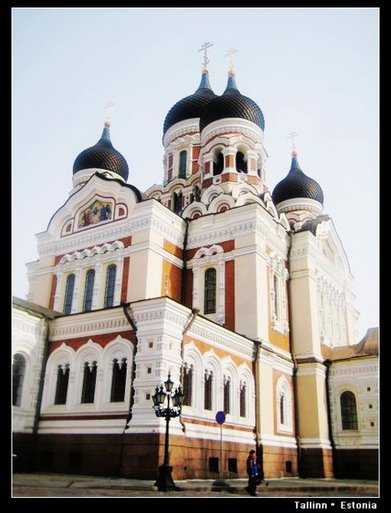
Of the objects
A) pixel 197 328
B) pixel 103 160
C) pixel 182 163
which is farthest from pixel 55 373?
pixel 182 163

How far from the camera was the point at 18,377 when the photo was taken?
659 inches

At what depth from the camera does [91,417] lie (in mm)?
15602

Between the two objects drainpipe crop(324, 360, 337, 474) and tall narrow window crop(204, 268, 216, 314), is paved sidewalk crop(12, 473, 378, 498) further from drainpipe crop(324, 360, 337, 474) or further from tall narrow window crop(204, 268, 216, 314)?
tall narrow window crop(204, 268, 216, 314)

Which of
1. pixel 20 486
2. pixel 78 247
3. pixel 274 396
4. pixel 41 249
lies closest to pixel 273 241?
pixel 274 396

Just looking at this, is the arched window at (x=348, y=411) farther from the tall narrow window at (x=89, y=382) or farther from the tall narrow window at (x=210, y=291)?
the tall narrow window at (x=89, y=382)

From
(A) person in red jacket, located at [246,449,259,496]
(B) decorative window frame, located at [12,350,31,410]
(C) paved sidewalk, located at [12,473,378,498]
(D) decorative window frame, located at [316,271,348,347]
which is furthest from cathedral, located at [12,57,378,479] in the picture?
(A) person in red jacket, located at [246,449,259,496]

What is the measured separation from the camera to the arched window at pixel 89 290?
21953mm

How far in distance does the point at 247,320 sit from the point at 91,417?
728 cm

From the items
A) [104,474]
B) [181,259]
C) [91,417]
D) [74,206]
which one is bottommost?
[104,474]

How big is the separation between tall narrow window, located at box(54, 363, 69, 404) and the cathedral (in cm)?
5

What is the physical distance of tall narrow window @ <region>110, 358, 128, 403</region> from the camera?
15648 millimetres

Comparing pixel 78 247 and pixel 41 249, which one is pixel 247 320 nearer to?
pixel 78 247

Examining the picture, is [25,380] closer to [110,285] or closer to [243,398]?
[110,285]
